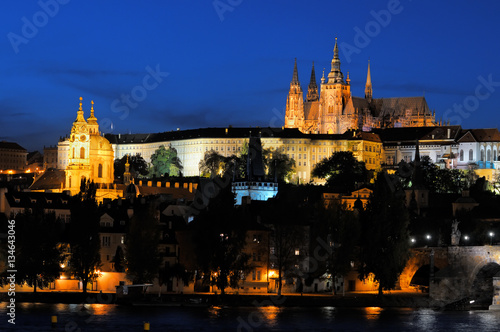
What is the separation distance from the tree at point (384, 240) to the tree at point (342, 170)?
8147cm

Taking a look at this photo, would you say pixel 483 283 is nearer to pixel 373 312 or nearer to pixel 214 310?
pixel 373 312

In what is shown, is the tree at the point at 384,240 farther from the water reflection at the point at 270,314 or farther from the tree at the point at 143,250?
the tree at the point at 143,250

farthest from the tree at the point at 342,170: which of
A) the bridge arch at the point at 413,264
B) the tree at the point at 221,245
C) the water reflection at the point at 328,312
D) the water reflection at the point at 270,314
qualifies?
the water reflection at the point at 270,314

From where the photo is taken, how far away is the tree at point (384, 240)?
7281 cm

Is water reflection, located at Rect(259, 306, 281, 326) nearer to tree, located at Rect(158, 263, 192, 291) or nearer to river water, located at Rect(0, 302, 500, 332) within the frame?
river water, located at Rect(0, 302, 500, 332)

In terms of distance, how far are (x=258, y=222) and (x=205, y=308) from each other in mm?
12669

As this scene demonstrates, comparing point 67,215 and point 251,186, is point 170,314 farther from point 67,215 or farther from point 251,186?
point 251,186

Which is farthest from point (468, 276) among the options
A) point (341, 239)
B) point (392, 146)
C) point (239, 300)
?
point (392, 146)

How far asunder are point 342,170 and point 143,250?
101350mm

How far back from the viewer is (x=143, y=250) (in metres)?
70.5

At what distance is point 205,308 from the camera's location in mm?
67312

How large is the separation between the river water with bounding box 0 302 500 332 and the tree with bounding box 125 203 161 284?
288 cm

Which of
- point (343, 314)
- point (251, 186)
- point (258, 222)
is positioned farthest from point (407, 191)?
point (343, 314)

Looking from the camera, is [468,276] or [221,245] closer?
[221,245]
